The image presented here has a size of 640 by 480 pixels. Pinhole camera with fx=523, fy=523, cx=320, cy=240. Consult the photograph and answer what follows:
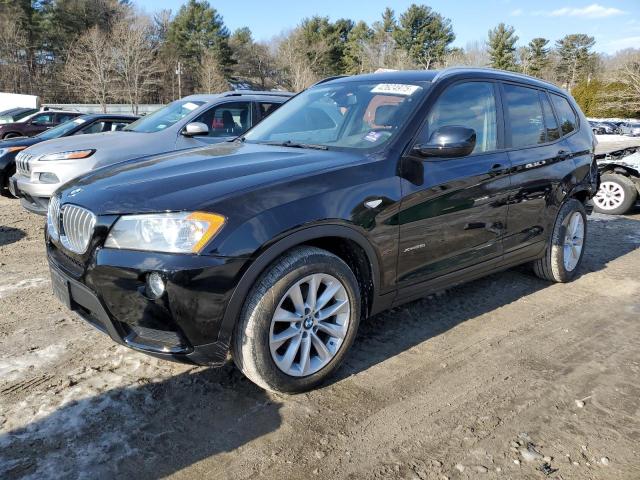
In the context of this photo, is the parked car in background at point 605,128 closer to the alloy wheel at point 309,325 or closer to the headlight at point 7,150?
the headlight at point 7,150

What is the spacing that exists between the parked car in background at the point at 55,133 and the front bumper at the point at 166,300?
6.51 metres

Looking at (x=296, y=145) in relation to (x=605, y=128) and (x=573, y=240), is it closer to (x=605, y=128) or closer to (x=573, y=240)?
(x=573, y=240)

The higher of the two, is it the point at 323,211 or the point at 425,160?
the point at 425,160

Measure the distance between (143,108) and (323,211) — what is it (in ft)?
153

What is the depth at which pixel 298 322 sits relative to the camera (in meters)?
Answer: 2.78

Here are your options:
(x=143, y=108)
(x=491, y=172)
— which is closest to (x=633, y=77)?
(x=143, y=108)

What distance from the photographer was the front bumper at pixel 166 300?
238cm

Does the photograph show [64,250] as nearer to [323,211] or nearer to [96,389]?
[96,389]

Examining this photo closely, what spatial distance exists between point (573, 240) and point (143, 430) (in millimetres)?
4157

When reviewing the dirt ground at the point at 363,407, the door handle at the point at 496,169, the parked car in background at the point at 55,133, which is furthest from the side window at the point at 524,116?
the parked car in background at the point at 55,133

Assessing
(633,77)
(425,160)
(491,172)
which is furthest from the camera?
(633,77)

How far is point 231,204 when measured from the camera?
2488mm

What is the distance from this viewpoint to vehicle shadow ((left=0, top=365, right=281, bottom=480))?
2.26 metres

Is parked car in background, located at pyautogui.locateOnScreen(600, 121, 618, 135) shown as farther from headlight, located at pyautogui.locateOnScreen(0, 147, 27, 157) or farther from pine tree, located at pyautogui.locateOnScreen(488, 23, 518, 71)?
headlight, located at pyautogui.locateOnScreen(0, 147, 27, 157)
